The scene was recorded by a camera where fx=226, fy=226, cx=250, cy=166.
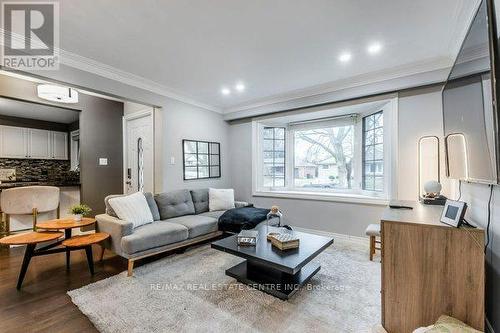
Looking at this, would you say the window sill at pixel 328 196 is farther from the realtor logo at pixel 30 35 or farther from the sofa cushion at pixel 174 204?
the realtor logo at pixel 30 35

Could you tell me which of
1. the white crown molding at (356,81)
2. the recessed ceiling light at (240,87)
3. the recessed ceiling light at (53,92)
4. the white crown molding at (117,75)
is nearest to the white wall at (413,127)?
the white crown molding at (356,81)

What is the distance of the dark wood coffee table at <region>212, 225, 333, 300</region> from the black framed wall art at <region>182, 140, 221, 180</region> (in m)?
2.08

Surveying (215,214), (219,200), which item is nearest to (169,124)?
(219,200)

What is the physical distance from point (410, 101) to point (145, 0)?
3.27m

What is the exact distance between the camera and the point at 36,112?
4.72m

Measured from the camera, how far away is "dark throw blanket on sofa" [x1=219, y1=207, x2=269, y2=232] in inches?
128

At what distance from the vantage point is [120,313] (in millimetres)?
1827

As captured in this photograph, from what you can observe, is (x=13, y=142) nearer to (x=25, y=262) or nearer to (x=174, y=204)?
(x=25, y=262)

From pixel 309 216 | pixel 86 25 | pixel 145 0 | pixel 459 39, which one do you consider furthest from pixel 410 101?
pixel 86 25

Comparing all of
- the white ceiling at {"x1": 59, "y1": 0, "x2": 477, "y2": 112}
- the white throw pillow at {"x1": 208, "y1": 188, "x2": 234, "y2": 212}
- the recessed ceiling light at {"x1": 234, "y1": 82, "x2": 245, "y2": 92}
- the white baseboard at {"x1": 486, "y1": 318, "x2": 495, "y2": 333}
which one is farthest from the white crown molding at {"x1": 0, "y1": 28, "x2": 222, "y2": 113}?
the white baseboard at {"x1": 486, "y1": 318, "x2": 495, "y2": 333}

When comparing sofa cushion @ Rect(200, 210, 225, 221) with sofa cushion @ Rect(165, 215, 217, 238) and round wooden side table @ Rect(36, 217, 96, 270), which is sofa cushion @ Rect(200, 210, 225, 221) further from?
round wooden side table @ Rect(36, 217, 96, 270)

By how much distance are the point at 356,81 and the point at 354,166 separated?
1424 millimetres

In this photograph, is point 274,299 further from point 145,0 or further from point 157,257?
point 145,0

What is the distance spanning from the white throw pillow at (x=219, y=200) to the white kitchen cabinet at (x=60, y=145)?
440 cm
